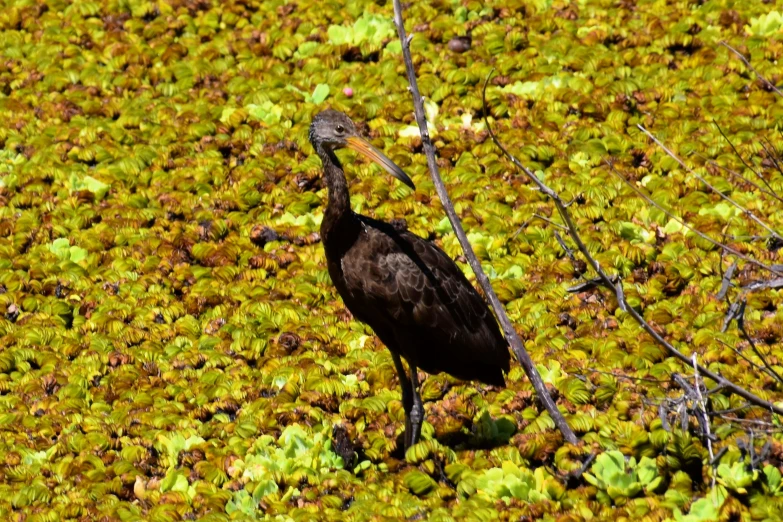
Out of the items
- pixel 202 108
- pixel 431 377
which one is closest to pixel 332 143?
pixel 431 377

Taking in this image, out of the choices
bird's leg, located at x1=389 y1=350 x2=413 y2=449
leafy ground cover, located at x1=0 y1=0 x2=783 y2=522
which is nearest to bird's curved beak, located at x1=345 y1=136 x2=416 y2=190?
bird's leg, located at x1=389 y1=350 x2=413 y2=449

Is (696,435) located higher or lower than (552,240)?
higher

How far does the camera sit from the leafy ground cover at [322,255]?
622 centimetres

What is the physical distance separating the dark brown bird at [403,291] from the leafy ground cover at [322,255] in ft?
1.23

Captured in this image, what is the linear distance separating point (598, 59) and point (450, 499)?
16.9ft

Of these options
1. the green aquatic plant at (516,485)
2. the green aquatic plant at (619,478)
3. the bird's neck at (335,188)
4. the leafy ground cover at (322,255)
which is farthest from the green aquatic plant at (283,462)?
the green aquatic plant at (619,478)

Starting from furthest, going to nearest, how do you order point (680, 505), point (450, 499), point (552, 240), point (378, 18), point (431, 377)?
point (378, 18) → point (552, 240) → point (431, 377) → point (450, 499) → point (680, 505)

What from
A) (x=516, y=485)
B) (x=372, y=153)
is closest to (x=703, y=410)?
(x=516, y=485)

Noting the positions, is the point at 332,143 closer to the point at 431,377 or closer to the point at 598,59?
the point at 431,377

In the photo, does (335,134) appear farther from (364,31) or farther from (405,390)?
(364,31)

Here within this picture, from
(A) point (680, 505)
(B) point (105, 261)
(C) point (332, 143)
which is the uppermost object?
(C) point (332, 143)

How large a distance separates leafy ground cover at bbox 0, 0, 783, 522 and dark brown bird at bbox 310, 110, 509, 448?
37cm

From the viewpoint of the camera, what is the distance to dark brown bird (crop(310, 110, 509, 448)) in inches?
251

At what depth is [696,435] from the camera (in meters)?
6.05
